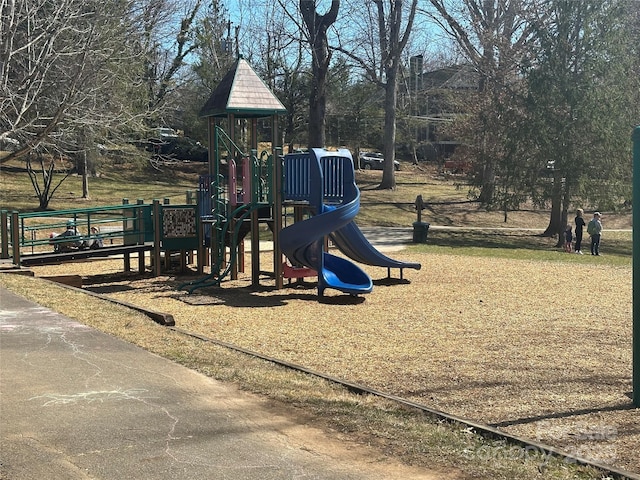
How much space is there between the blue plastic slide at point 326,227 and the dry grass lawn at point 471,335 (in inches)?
14.4

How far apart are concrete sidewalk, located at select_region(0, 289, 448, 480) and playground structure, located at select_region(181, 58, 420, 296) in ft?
21.0

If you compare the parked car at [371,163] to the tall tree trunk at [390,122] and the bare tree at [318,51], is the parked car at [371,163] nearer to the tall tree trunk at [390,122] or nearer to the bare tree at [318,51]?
the tall tree trunk at [390,122]

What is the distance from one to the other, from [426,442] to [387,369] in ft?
9.47

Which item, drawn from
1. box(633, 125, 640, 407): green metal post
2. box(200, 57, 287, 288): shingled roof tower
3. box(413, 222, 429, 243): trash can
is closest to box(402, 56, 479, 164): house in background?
box(413, 222, 429, 243): trash can

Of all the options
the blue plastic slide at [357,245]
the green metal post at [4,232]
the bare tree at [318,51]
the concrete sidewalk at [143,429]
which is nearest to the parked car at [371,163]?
the bare tree at [318,51]

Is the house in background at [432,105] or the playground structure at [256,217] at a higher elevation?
the house in background at [432,105]

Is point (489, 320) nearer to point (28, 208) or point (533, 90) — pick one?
point (533, 90)

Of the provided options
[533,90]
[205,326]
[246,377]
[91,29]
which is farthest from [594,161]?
[246,377]

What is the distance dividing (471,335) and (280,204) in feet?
18.3

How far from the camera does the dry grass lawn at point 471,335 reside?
618 centimetres

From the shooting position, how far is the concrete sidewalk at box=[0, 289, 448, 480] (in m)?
4.52

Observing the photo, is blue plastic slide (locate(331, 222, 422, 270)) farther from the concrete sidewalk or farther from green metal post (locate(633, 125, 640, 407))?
green metal post (locate(633, 125, 640, 407))

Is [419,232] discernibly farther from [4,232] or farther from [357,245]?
[4,232]

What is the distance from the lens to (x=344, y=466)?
4.61m
